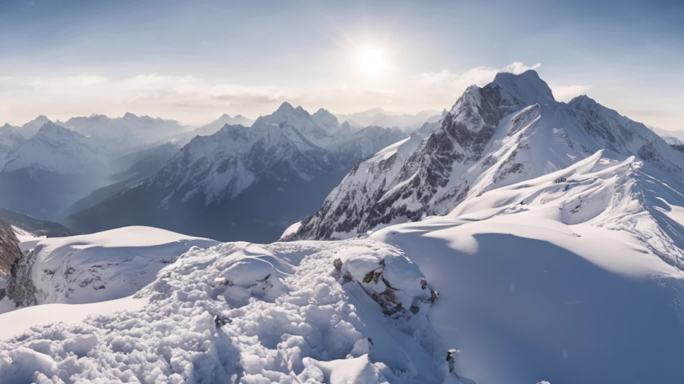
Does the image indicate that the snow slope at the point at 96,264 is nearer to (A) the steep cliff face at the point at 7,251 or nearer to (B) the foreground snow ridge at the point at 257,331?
(B) the foreground snow ridge at the point at 257,331

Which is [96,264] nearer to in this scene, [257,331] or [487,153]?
[257,331]

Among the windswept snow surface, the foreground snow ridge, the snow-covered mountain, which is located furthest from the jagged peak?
the foreground snow ridge

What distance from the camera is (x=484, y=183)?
102 meters

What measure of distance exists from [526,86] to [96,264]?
555 feet

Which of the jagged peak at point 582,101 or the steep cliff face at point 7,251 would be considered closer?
the steep cliff face at point 7,251

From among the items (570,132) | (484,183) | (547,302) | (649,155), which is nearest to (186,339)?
(547,302)

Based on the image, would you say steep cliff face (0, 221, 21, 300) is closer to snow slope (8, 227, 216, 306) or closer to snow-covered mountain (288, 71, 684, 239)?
snow slope (8, 227, 216, 306)

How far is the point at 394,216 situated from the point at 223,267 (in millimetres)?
116084

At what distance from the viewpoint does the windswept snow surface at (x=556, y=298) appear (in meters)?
19.7

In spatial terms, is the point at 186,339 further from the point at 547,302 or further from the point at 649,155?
the point at 649,155

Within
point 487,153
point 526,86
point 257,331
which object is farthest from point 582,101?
point 257,331

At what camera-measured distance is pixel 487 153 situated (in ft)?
417

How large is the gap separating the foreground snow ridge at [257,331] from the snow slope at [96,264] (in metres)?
5.47

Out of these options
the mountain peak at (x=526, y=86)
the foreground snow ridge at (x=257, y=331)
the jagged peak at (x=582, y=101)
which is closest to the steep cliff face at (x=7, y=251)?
the foreground snow ridge at (x=257, y=331)
